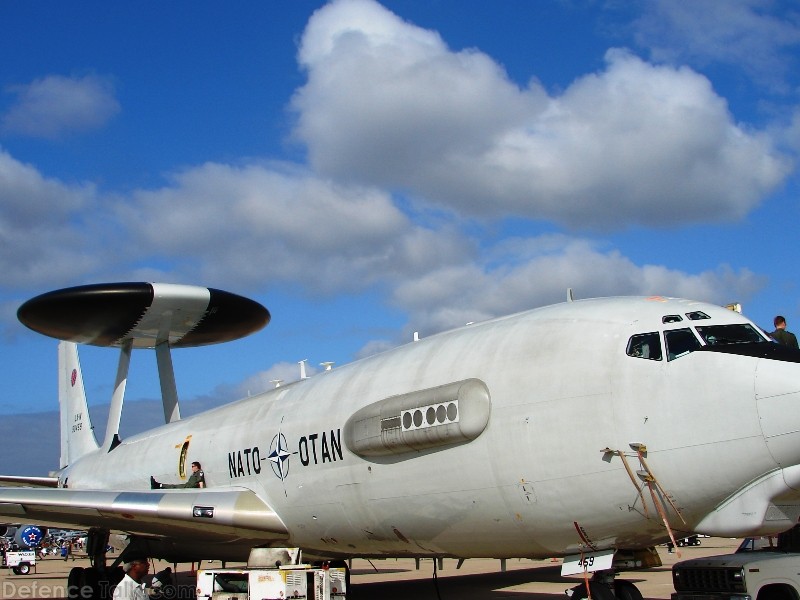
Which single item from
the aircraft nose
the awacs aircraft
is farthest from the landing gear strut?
the aircraft nose

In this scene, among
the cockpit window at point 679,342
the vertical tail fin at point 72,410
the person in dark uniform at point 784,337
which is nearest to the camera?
the cockpit window at point 679,342

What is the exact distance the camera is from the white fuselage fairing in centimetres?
922

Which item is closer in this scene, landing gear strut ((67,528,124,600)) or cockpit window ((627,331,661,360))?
cockpit window ((627,331,661,360))

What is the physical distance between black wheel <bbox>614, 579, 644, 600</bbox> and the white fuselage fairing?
0.65 m

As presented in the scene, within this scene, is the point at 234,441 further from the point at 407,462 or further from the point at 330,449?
the point at 407,462

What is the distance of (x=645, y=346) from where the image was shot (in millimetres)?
10250

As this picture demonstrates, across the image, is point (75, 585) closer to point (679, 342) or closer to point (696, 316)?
point (679, 342)

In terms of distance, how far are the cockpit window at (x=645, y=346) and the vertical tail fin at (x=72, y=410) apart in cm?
2387

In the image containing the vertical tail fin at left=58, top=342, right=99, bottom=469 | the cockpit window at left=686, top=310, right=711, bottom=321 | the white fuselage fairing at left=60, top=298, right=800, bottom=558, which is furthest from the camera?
the vertical tail fin at left=58, top=342, right=99, bottom=469

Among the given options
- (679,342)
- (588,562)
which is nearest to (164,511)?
(588,562)

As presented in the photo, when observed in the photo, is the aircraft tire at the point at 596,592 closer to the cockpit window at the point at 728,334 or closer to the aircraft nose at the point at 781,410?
the aircraft nose at the point at 781,410

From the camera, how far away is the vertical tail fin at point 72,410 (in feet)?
98.1

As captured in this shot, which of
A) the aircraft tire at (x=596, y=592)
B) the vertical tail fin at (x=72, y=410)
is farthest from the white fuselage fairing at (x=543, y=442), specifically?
the vertical tail fin at (x=72, y=410)

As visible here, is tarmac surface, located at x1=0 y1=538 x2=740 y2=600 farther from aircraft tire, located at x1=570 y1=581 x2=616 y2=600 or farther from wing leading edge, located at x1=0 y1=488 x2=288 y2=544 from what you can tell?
aircraft tire, located at x1=570 y1=581 x2=616 y2=600
